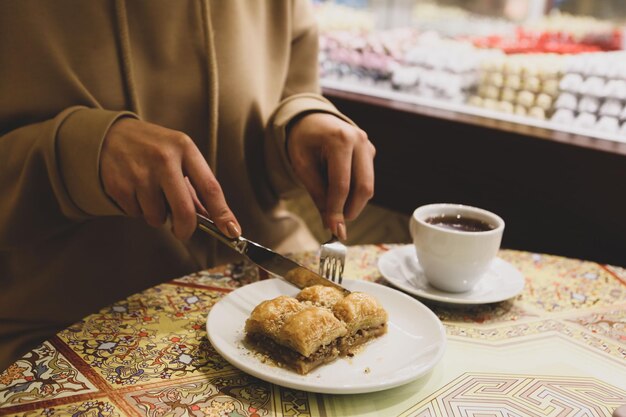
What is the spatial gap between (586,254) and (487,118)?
1.88ft

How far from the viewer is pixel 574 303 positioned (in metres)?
1.19

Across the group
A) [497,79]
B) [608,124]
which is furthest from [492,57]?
[608,124]

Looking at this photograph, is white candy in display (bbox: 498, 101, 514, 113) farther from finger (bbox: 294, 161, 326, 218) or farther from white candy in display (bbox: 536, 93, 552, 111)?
finger (bbox: 294, 161, 326, 218)

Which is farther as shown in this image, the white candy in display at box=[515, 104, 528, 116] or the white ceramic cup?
the white candy in display at box=[515, 104, 528, 116]

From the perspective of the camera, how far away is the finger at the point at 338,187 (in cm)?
120


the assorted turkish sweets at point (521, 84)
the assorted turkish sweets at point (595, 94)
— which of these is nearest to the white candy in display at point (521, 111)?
the assorted turkish sweets at point (521, 84)

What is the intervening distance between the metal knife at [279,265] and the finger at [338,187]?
151 mm

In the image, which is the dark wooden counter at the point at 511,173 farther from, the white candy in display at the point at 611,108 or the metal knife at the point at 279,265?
the metal knife at the point at 279,265

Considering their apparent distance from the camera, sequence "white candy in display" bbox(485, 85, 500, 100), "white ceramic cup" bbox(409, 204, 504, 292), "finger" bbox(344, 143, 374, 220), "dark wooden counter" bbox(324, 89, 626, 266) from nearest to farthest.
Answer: "white ceramic cup" bbox(409, 204, 504, 292)
"finger" bbox(344, 143, 374, 220)
"dark wooden counter" bbox(324, 89, 626, 266)
"white candy in display" bbox(485, 85, 500, 100)

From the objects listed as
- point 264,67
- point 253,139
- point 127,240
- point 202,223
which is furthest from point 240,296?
point 264,67

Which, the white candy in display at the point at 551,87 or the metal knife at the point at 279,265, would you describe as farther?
the white candy in display at the point at 551,87

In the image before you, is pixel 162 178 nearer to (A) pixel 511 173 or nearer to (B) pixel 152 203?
(B) pixel 152 203

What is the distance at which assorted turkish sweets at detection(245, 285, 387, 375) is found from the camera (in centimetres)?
85

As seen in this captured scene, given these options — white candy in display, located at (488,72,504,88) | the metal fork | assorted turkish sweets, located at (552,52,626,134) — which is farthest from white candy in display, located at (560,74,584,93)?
the metal fork
